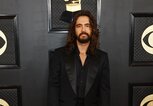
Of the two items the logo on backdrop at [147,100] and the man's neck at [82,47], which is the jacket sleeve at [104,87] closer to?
the man's neck at [82,47]

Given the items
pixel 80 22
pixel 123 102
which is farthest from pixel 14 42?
pixel 123 102

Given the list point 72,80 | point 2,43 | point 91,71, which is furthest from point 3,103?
point 91,71

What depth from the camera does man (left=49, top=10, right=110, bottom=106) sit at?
162cm

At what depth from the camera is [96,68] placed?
1634 millimetres

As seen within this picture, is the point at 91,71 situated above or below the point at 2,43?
below

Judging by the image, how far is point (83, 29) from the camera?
5.27 feet

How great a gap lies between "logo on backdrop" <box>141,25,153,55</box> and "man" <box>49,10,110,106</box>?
0.38 metres

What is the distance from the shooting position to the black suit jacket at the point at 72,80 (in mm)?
1617

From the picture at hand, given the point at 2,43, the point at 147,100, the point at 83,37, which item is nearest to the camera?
the point at 83,37

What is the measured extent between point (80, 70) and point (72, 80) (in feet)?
0.26

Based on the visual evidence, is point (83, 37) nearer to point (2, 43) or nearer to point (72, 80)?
point (72, 80)

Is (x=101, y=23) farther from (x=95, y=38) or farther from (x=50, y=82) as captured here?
(x=50, y=82)

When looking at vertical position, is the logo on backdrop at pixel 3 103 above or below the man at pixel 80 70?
below

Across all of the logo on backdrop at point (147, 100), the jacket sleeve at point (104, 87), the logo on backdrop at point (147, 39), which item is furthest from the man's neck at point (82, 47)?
the logo on backdrop at point (147, 100)
